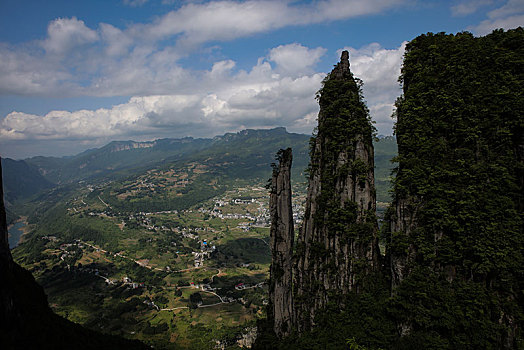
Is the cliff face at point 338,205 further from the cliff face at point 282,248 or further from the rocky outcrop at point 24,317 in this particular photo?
the rocky outcrop at point 24,317

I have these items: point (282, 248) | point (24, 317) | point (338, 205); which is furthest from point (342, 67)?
point (24, 317)

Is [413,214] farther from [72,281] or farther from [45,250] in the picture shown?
[45,250]

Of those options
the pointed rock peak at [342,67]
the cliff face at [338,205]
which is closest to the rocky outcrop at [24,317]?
the cliff face at [338,205]

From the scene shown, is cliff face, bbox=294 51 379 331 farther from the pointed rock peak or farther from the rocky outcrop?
the rocky outcrop

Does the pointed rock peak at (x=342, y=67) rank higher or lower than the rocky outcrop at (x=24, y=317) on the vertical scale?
higher

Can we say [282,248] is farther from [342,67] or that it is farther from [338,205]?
[342,67]

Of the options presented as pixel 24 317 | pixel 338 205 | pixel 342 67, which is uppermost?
pixel 342 67
